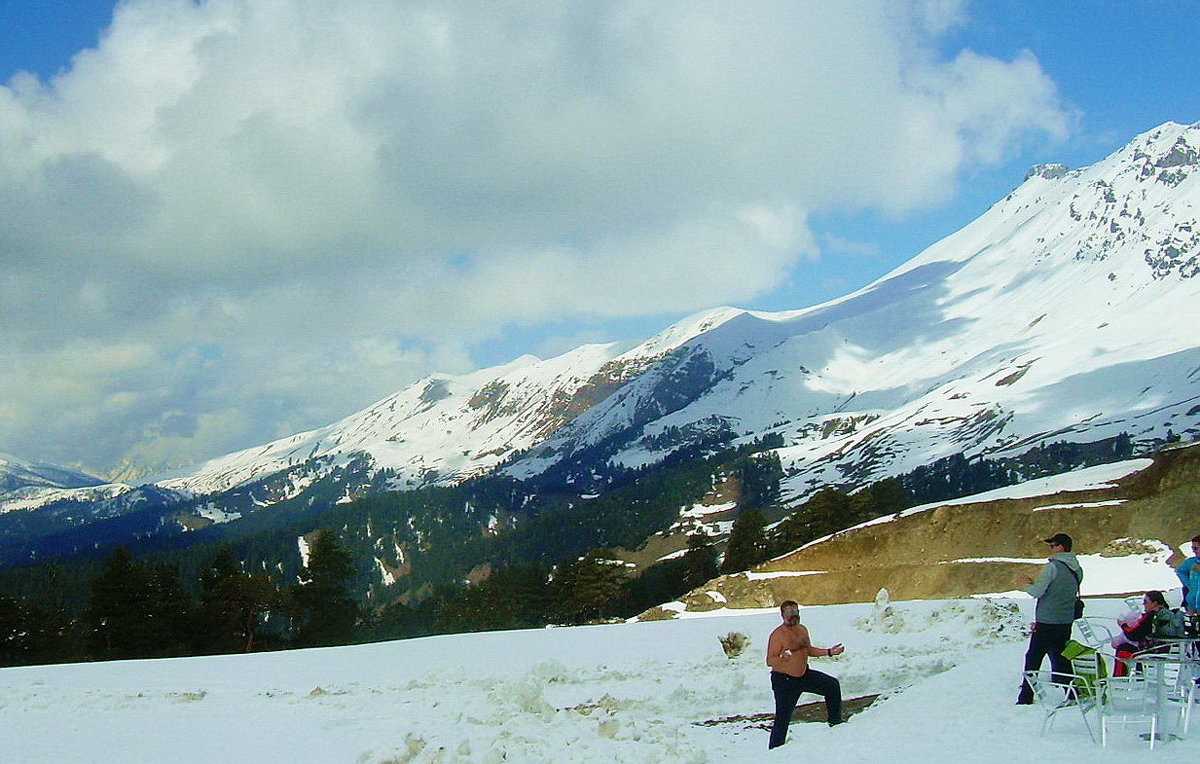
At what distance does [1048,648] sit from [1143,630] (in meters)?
1.32

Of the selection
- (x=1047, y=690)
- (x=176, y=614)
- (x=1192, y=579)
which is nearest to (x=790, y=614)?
(x=1047, y=690)

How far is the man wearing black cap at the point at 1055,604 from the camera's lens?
11969 millimetres

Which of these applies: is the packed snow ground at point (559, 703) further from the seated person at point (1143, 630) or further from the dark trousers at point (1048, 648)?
the seated person at point (1143, 630)

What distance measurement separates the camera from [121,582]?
172 feet

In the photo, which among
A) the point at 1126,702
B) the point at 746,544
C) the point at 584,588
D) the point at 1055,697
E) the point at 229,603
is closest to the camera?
the point at 1126,702

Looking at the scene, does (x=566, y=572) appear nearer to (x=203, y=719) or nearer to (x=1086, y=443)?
(x=203, y=719)

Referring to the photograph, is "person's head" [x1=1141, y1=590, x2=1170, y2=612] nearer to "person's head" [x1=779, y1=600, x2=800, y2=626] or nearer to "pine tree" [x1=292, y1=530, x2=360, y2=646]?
"person's head" [x1=779, y1=600, x2=800, y2=626]

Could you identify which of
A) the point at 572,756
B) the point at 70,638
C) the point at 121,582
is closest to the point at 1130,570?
the point at 572,756

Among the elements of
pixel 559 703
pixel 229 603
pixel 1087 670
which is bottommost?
pixel 559 703

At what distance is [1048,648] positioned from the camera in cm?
1210

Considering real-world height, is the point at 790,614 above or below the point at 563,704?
above

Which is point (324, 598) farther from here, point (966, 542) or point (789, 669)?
point (789, 669)

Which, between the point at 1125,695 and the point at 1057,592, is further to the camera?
the point at 1057,592

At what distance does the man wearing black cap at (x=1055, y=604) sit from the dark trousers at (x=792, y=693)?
2756mm
